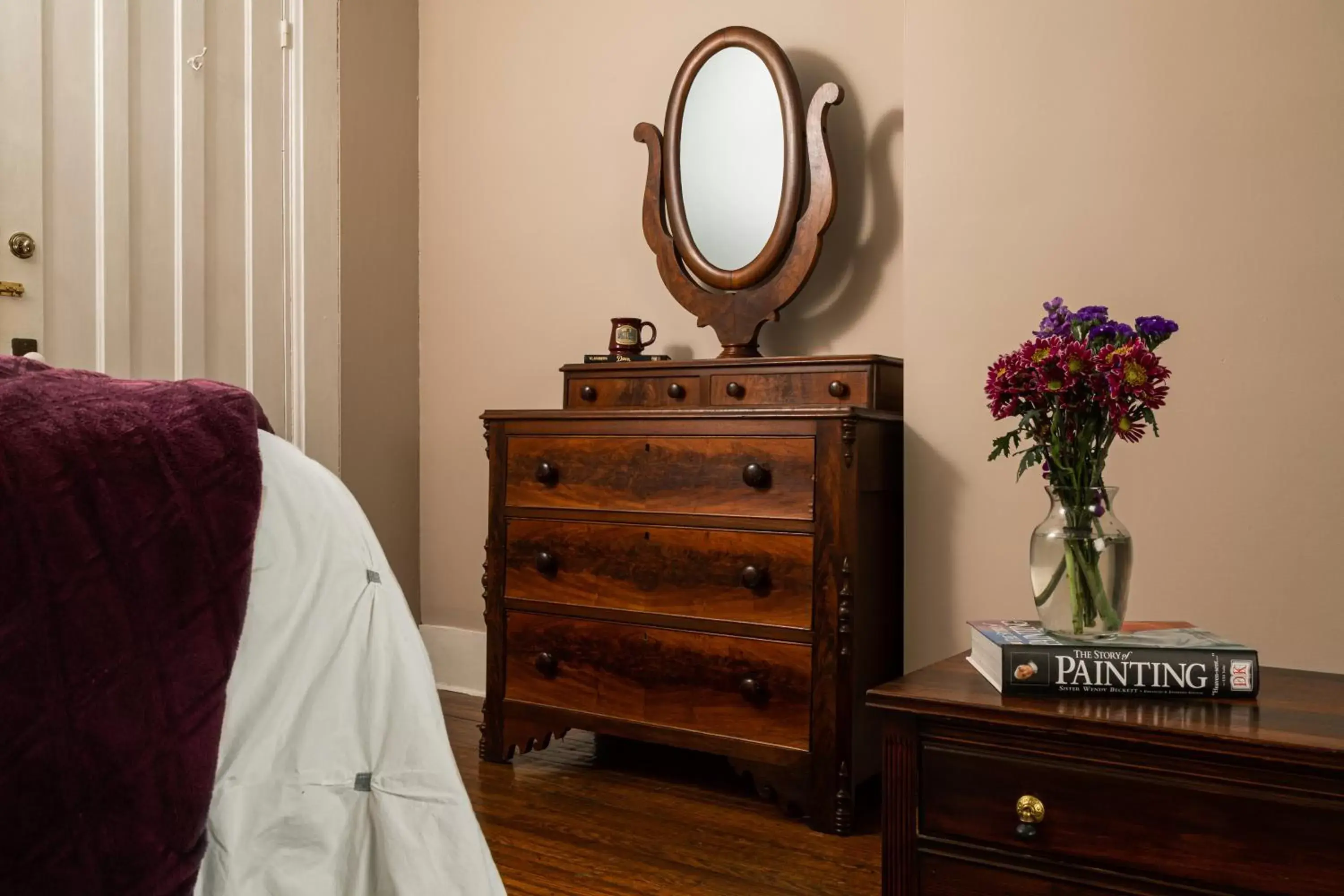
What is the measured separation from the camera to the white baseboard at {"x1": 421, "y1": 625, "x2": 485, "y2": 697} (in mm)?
3217

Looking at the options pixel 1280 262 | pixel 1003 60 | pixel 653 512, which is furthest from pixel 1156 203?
pixel 653 512

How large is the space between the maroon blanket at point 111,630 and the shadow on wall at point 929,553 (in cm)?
162

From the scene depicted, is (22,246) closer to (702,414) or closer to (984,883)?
(702,414)

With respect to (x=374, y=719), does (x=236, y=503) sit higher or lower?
higher

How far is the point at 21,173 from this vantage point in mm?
2318

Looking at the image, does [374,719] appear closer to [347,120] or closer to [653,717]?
[653,717]

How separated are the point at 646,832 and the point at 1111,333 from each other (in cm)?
131

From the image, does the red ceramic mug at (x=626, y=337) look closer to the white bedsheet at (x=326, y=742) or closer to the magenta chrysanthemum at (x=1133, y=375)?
the magenta chrysanthemum at (x=1133, y=375)

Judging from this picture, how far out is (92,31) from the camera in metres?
2.43

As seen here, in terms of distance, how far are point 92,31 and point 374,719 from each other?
7.45ft

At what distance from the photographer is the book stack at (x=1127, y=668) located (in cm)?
120

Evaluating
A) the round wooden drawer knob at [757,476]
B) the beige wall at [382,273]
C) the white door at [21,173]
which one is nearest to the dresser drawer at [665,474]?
the round wooden drawer knob at [757,476]

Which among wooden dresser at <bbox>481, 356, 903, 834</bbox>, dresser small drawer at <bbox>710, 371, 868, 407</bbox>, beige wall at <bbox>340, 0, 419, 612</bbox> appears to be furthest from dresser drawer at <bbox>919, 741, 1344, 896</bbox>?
beige wall at <bbox>340, 0, 419, 612</bbox>

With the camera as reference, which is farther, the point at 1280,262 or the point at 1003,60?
the point at 1003,60
